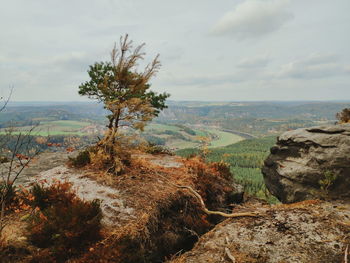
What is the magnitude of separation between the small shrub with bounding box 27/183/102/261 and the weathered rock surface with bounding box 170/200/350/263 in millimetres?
1928

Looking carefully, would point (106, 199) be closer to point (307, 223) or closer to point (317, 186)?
point (307, 223)

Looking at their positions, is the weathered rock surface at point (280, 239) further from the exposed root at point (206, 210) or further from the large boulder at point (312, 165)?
the large boulder at point (312, 165)

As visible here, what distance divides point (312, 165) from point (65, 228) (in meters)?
8.69

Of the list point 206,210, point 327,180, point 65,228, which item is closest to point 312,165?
point 327,180

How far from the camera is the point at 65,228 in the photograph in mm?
4027

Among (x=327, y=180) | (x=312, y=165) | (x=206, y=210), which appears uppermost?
(x=312, y=165)

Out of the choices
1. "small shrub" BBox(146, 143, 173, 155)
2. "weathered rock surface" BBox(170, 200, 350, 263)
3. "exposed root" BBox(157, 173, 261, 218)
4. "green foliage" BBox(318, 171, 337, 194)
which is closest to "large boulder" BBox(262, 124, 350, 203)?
"green foliage" BBox(318, 171, 337, 194)

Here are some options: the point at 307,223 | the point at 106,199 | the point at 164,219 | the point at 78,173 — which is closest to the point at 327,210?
the point at 307,223

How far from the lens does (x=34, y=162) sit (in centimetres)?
1045

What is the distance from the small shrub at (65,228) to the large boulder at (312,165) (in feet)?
23.8

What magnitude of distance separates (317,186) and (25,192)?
9.75m

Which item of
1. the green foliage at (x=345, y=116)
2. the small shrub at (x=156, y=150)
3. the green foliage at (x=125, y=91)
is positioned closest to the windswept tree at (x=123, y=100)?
the green foliage at (x=125, y=91)

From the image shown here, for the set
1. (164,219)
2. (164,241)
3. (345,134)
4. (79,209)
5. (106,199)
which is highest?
(345,134)

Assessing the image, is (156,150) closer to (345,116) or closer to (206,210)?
(206,210)
